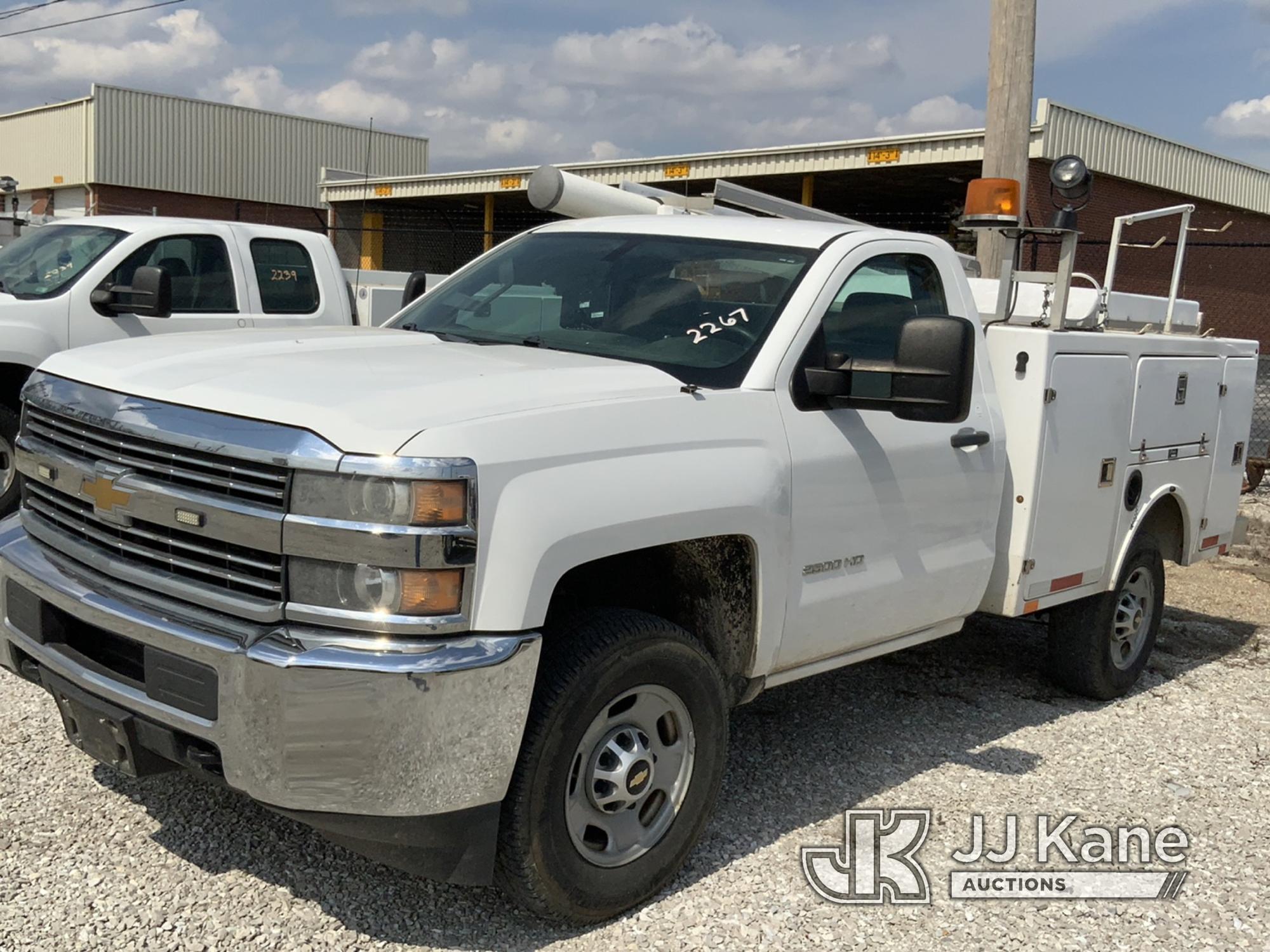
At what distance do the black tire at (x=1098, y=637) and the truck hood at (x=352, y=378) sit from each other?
291 centimetres

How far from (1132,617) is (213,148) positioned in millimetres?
37135

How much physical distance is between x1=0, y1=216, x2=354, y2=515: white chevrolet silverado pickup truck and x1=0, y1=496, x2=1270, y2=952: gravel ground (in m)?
3.13

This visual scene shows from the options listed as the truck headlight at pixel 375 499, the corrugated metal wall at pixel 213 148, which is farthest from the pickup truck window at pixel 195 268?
the corrugated metal wall at pixel 213 148

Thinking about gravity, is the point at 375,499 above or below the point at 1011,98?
below

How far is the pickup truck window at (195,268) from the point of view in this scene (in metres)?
8.32

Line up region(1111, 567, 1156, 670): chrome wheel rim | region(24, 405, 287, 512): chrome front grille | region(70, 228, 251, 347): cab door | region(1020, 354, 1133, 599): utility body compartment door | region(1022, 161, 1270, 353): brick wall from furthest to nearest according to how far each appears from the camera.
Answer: region(1022, 161, 1270, 353): brick wall, region(70, 228, 251, 347): cab door, region(1111, 567, 1156, 670): chrome wheel rim, region(1020, 354, 1133, 599): utility body compartment door, region(24, 405, 287, 512): chrome front grille

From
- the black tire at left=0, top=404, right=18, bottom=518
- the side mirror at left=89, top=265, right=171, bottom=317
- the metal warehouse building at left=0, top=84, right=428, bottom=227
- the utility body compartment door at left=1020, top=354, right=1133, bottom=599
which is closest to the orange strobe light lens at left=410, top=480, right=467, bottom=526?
the utility body compartment door at left=1020, top=354, right=1133, bottom=599

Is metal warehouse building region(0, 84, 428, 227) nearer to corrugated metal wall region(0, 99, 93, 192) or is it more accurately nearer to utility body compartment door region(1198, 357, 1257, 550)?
corrugated metal wall region(0, 99, 93, 192)

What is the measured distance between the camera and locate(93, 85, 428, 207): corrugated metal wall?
120ft

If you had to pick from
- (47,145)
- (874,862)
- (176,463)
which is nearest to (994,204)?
(874,862)

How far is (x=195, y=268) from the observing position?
334 inches

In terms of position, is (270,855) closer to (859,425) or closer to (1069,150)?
(859,425)

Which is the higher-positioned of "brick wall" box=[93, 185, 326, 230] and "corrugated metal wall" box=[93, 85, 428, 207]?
"corrugated metal wall" box=[93, 85, 428, 207]

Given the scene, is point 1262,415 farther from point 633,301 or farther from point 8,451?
point 8,451
